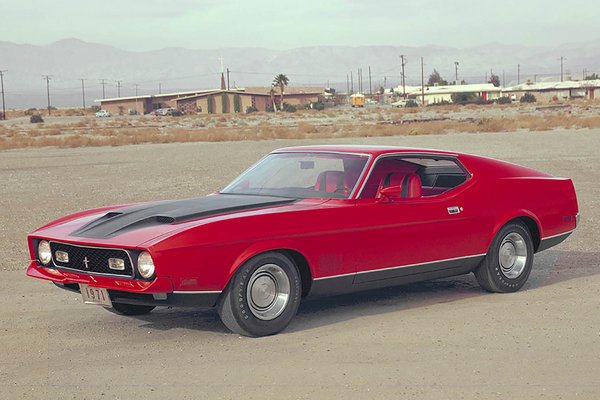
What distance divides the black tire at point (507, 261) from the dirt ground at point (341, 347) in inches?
4.8

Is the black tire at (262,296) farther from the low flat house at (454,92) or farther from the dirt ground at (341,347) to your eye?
the low flat house at (454,92)

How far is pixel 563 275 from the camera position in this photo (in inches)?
384

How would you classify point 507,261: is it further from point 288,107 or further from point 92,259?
point 288,107

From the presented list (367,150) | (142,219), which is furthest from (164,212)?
(367,150)

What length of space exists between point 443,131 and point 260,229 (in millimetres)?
39580

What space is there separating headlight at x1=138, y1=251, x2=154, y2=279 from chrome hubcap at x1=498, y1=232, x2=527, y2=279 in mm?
3528

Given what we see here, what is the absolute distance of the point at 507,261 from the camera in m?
8.69

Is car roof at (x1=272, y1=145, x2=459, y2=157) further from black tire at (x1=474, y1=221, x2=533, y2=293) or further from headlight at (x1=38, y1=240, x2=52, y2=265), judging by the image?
headlight at (x1=38, y1=240, x2=52, y2=265)

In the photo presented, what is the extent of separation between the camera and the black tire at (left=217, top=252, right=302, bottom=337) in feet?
22.1

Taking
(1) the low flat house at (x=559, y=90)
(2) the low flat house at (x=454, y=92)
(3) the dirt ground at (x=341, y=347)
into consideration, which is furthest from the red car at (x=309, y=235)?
(1) the low flat house at (x=559, y=90)

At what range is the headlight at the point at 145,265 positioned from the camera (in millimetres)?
6473

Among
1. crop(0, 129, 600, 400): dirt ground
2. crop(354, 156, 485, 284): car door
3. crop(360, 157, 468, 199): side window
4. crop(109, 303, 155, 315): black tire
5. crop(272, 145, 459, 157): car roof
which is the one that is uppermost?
crop(272, 145, 459, 157): car roof

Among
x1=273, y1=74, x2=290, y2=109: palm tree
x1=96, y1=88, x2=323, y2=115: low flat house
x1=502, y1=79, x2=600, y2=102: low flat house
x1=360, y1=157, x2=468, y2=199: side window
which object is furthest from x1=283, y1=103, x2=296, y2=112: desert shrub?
x1=360, y1=157, x2=468, y2=199: side window

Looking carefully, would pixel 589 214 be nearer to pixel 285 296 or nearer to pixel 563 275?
pixel 563 275
